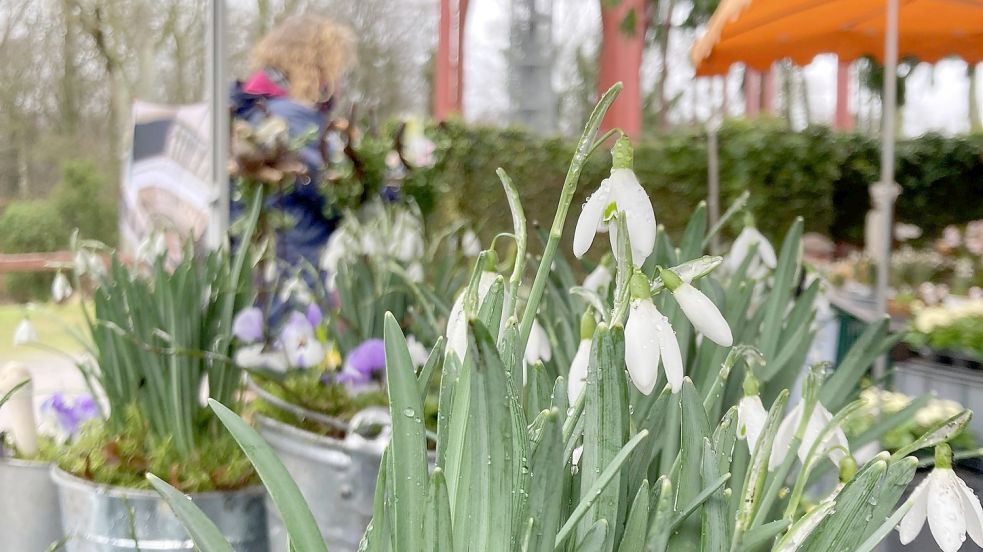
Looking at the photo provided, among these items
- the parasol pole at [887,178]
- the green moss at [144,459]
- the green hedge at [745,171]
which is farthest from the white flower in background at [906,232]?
the green moss at [144,459]

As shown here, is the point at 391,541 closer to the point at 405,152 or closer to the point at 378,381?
the point at 378,381

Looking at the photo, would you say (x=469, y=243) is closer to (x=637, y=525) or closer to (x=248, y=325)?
(x=248, y=325)

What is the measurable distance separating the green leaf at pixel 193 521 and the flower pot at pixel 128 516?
505 millimetres

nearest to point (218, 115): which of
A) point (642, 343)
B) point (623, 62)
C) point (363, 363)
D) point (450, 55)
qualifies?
point (363, 363)

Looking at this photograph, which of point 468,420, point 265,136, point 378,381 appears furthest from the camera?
point 265,136

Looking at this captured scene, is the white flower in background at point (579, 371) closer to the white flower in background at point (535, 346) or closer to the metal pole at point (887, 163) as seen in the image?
the white flower in background at point (535, 346)

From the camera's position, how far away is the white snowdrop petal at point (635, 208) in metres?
0.59

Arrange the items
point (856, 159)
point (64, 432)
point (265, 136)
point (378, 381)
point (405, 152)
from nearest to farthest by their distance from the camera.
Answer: point (378, 381)
point (64, 432)
point (265, 136)
point (405, 152)
point (856, 159)

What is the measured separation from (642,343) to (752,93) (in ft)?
36.3

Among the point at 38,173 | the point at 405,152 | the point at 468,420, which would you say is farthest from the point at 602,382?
the point at 38,173

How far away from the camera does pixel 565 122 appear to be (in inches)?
448

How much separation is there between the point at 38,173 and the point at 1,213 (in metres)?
0.40

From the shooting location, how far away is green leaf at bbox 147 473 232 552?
1.82ft

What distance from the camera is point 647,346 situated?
550 millimetres
